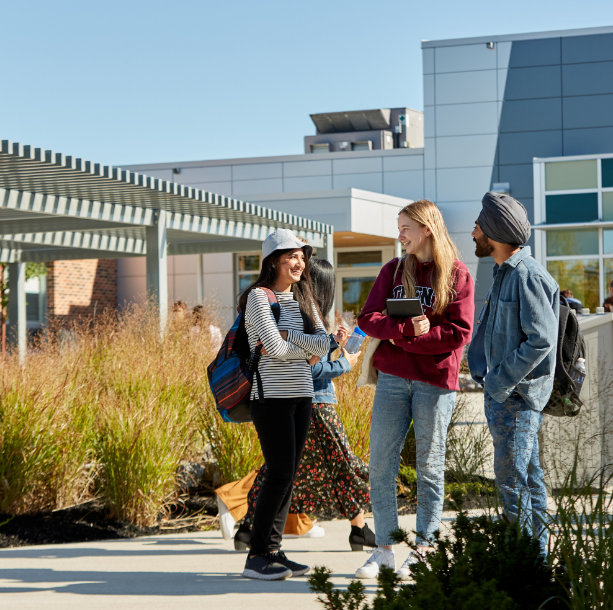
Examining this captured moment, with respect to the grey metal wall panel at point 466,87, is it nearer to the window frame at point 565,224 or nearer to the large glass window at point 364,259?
the window frame at point 565,224

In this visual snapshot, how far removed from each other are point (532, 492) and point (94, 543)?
2909mm

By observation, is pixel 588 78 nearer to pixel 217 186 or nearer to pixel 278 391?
pixel 217 186

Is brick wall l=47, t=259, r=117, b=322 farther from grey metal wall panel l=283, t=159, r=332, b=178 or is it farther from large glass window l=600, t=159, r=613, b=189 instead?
large glass window l=600, t=159, r=613, b=189

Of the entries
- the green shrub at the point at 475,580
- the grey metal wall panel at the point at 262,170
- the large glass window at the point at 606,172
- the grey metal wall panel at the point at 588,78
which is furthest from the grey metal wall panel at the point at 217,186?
the green shrub at the point at 475,580

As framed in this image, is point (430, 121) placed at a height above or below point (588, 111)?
above

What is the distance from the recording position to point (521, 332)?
11.9 feet

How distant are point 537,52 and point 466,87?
223 centimetres

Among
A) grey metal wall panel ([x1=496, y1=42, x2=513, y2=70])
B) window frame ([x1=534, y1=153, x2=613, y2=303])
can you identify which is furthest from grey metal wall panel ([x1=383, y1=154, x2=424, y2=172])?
window frame ([x1=534, y1=153, x2=613, y2=303])

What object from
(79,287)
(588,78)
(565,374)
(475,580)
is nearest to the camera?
(475,580)

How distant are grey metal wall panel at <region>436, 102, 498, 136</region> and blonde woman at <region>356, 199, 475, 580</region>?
69.2ft

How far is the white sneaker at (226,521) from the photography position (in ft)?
16.6

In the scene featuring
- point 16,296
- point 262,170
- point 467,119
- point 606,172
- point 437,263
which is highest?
point 467,119

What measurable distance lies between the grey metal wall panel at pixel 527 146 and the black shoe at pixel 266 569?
2142cm

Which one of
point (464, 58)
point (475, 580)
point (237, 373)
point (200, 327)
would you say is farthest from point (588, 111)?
point (475, 580)
